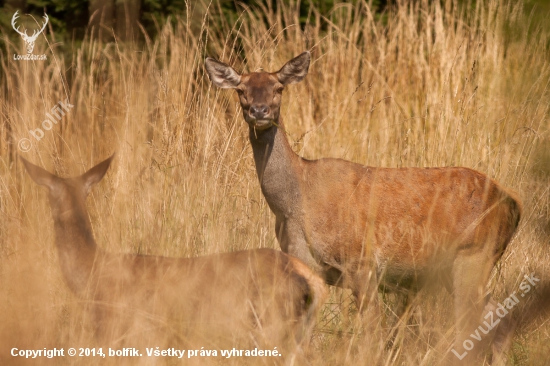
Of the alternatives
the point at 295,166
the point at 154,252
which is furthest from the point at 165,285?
the point at 295,166

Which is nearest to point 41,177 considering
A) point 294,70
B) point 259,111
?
point 259,111

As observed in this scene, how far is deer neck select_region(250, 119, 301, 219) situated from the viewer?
5043 millimetres

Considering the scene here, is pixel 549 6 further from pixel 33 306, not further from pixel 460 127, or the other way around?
pixel 460 127

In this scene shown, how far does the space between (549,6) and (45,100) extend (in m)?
4.65

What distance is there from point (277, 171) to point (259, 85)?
1.90 ft

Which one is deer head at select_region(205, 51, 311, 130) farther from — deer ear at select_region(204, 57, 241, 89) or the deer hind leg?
the deer hind leg

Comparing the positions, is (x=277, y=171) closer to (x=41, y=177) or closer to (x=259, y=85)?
(x=259, y=85)

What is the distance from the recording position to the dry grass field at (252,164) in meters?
3.74

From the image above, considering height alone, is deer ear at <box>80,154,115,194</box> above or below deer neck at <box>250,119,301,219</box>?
above

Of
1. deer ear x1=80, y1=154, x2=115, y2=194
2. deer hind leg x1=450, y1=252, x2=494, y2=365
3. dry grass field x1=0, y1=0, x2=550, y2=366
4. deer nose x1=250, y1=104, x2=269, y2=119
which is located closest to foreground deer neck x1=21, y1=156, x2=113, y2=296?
deer ear x1=80, y1=154, x2=115, y2=194

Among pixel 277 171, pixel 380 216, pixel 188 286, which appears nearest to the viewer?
pixel 188 286

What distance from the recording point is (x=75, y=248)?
429 centimetres

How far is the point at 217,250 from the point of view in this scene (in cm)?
478

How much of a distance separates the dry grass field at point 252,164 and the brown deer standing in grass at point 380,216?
22cm
